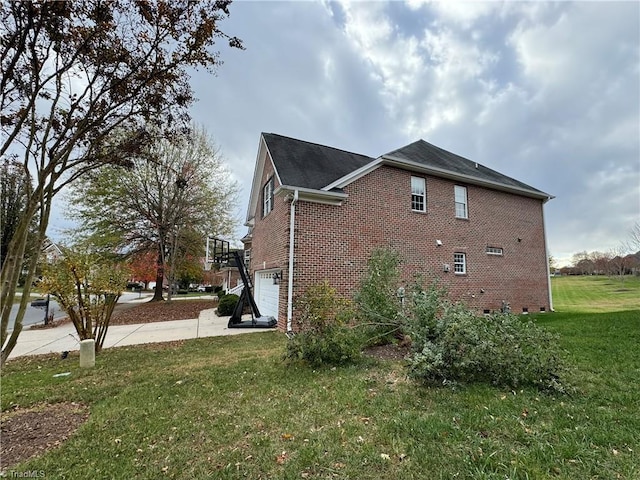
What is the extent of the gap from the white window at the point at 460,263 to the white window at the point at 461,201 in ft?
5.46

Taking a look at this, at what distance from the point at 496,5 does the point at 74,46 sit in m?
10.6

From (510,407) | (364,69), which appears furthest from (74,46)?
(364,69)

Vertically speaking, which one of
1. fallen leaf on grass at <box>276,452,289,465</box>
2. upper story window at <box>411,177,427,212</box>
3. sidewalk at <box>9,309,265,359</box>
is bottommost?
sidewalk at <box>9,309,265,359</box>

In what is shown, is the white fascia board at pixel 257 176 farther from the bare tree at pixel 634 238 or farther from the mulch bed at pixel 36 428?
the bare tree at pixel 634 238

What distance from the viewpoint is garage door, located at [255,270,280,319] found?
11180mm

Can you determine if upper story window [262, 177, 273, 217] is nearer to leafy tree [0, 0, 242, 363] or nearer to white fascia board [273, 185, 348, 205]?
white fascia board [273, 185, 348, 205]

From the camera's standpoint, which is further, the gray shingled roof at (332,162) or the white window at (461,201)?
the white window at (461,201)

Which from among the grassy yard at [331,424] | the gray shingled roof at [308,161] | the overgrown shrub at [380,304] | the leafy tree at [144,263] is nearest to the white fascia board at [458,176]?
the gray shingled roof at [308,161]

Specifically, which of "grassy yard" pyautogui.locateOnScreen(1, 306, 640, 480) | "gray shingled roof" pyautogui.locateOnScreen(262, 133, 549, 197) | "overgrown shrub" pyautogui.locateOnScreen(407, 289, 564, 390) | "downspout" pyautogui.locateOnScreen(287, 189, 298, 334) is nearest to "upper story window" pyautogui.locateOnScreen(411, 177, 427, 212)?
"gray shingled roof" pyautogui.locateOnScreen(262, 133, 549, 197)

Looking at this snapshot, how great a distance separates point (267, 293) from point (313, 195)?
16.3 feet

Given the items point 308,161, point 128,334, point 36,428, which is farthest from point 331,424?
point 308,161

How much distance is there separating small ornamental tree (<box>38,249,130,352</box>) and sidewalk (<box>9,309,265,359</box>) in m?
1.61

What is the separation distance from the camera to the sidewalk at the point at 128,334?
821 cm

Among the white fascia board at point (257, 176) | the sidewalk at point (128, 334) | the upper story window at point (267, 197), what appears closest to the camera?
the sidewalk at point (128, 334)
